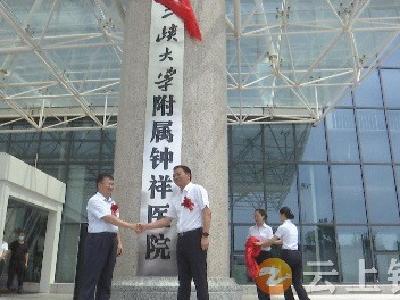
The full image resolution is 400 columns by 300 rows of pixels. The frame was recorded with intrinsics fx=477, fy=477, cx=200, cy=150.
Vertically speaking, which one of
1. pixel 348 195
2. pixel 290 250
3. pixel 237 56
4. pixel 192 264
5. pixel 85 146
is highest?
pixel 237 56

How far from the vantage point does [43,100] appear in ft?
64.8

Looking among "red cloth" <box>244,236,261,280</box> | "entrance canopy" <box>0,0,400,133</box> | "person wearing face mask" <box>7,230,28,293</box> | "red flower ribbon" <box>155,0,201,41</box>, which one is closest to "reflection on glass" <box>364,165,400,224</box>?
"entrance canopy" <box>0,0,400,133</box>

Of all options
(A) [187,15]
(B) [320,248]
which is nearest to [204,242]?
(A) [187,15]

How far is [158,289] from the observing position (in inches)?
225

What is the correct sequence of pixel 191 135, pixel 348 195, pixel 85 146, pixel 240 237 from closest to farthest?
pixel 191 135 → pixel 240 237 → pixel 348 195 → pixel 85 146

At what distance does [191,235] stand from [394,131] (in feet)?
58.0

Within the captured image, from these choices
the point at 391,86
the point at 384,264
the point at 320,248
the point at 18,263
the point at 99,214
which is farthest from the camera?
the point at 391,86

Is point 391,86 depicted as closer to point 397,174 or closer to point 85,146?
point 397,174

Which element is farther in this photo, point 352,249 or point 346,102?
point 346,102

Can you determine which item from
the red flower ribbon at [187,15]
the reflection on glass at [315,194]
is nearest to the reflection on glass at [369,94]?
the reflection on glass at [315,194]

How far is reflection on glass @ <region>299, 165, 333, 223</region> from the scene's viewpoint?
62.3 feet

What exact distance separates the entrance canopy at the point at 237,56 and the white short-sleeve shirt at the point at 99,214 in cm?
816

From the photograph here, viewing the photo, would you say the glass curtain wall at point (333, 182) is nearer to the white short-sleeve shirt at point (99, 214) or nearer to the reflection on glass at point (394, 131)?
the reflection on glass at point (394, 131)

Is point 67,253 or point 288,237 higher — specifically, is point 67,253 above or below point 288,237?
above
